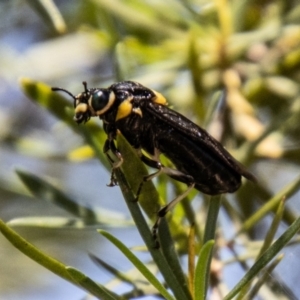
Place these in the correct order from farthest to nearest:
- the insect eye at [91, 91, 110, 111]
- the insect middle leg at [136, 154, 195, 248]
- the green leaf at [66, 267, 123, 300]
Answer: the insect eye at [91, 91, 110, 111] < the insect middle leg at [136, 154, 195, 248] < the green leaf at [66, 267, 123, 300]

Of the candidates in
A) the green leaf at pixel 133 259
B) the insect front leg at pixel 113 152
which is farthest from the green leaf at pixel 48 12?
the green leaf at pixel 133 259

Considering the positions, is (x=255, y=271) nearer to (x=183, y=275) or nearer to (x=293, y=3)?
(x=183, y=275)

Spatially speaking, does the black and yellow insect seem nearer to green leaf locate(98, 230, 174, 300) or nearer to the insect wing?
the insect wing

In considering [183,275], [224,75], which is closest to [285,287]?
[183,275]

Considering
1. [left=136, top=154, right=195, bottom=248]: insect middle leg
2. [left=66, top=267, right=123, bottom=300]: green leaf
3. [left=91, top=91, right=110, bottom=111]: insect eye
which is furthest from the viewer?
[left=91, top=91, right=110, bottom=111]: insect eye

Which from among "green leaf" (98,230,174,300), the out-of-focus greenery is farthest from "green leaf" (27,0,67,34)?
"green leaf" (98,230,174,300)

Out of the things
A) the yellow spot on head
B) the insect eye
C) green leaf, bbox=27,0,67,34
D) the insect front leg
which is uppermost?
green leaf, bbox=27,0,67,34

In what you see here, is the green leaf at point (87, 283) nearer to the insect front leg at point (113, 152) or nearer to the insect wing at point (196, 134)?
the insect front leg at point (113, 152)

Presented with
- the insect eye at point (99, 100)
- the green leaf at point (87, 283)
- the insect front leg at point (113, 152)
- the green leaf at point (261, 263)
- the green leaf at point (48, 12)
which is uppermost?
the green leaf at point (48, 12)
